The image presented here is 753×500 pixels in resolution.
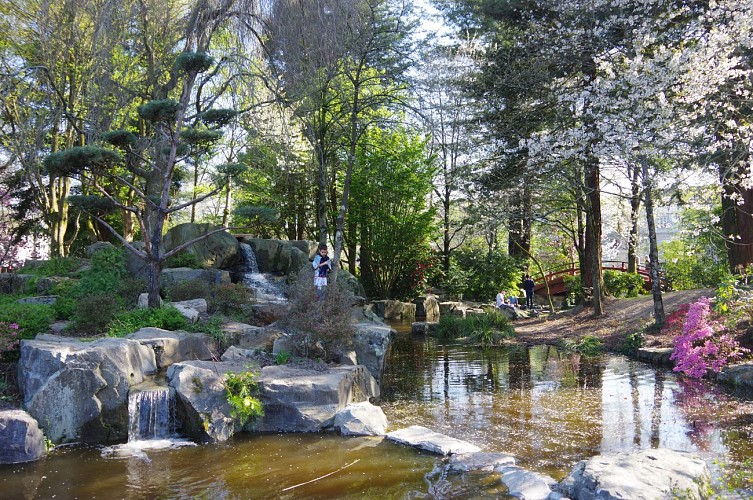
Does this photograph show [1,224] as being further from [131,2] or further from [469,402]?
[469,402]

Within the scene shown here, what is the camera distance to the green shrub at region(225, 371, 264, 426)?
712cm

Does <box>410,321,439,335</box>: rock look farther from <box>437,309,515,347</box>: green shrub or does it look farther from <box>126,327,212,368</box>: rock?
<box>126,327,212,368</box>: rock

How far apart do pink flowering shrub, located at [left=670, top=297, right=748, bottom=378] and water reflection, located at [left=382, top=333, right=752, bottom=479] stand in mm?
396

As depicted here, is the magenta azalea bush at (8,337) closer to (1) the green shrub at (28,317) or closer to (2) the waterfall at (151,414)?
(1) the green shrub at (28,317)

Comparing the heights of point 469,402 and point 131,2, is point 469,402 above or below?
below

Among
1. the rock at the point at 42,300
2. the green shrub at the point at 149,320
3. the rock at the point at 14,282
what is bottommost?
the green shrub at the point at 149,320

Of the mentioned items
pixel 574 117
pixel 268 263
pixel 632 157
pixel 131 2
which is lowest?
pixel 268 263

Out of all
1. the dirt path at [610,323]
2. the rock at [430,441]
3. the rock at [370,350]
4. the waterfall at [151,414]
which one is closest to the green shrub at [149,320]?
the waterfall at [151,414]

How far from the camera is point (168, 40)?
14055 millimetres

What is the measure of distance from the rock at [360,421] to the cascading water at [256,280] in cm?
716

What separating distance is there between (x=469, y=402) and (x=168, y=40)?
11128mm

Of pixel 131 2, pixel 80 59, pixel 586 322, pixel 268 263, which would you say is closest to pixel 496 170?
pixel 586 322

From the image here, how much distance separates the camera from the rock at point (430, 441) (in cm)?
629

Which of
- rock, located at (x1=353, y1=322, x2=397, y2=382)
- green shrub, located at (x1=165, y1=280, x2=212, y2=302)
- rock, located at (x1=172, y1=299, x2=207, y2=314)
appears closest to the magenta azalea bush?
rock, located at (x1=172, y1=299, x2=207, y2=314)
